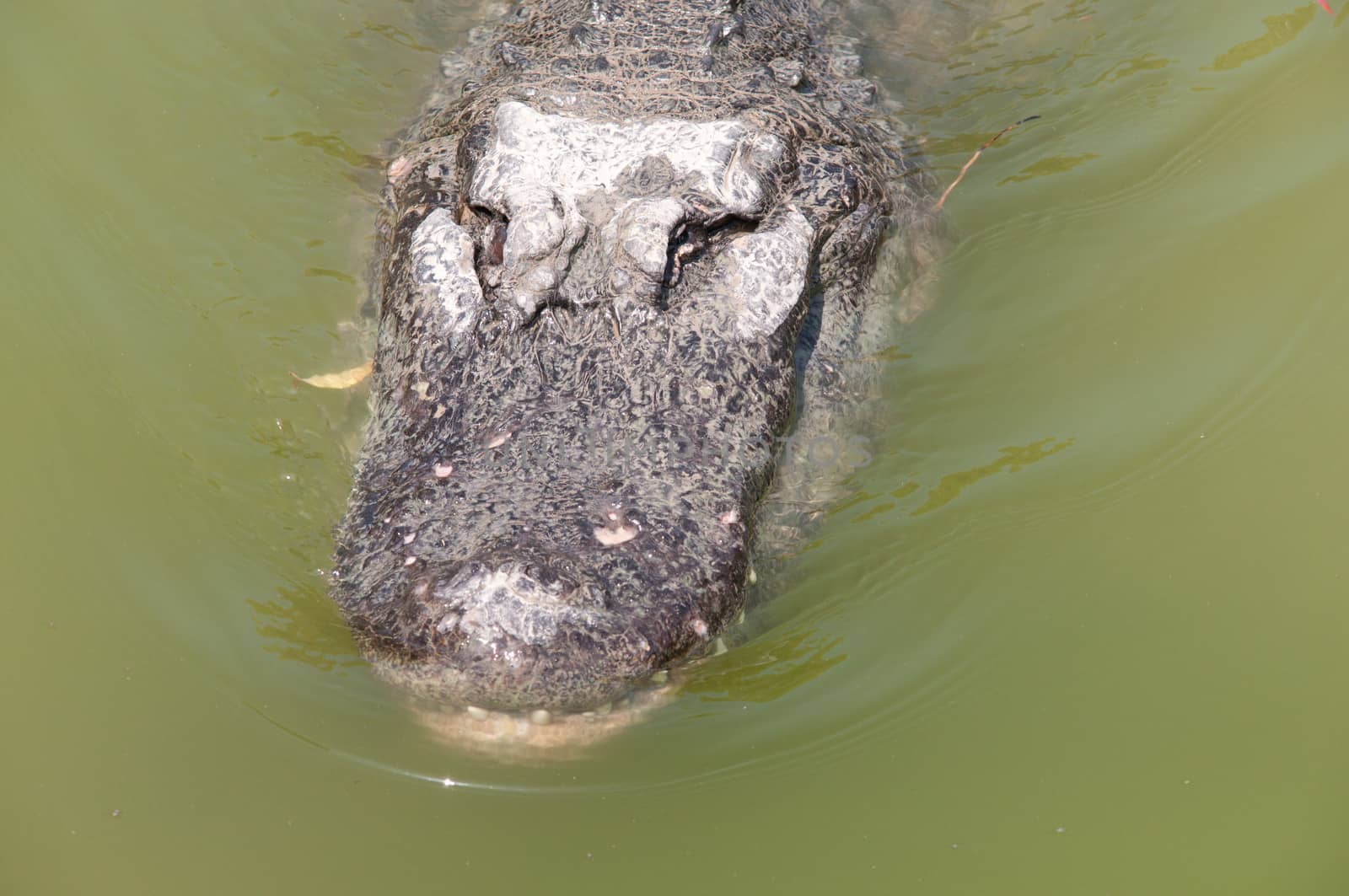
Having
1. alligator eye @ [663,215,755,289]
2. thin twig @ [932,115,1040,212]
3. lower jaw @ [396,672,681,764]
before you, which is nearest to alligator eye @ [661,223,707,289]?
alligator eye @ [663,215,755,289]

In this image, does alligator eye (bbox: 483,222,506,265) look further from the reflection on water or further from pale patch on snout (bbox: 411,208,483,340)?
the reflection on water

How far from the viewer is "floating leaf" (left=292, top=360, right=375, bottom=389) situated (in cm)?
458

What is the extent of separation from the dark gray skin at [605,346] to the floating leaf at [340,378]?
146mm

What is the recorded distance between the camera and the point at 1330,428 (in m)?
4.39

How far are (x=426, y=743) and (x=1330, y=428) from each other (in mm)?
3538

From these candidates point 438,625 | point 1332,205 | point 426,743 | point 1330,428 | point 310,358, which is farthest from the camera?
point 1332,205

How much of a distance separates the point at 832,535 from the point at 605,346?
1040 mm

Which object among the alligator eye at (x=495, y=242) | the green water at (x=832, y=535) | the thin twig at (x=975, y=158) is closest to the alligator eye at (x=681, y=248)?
the alligator eye at (x=495, y=242)

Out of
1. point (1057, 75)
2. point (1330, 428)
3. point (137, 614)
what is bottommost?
point (137, 614)

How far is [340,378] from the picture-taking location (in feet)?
15.1

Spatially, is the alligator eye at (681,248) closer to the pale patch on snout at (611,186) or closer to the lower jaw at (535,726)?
the pale patch on snout at (611,186)

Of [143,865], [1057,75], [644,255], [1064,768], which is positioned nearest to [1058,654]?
[1064,768]

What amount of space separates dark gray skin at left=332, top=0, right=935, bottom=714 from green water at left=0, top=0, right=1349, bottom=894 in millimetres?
295

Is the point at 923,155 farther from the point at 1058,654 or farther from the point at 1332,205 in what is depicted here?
the point at 1058,654
